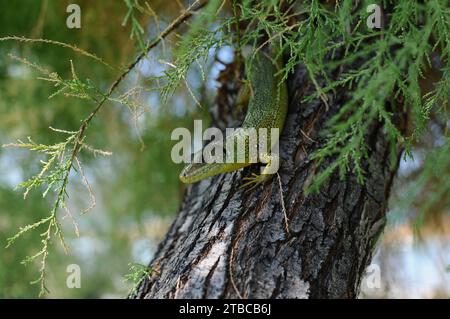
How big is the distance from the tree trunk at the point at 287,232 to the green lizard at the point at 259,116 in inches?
1.2

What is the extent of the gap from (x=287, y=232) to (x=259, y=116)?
449 millimetres

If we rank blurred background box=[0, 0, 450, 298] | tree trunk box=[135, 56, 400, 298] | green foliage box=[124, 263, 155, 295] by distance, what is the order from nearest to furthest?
1. tree trunk box=[135, 56, 400, 298]
2. green foliage box=[124, 263, 155, 295]
3. blurred background box=[0, 0, 450, 298]

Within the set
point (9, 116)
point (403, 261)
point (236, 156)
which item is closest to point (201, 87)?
point (236, 156)

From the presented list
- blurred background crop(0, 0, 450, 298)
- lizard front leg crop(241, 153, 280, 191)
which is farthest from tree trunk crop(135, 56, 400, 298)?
blurred background crop(0, 0, 450, 298)

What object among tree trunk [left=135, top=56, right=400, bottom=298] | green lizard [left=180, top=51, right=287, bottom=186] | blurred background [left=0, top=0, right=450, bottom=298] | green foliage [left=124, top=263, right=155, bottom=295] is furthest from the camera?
blurred background [left=0, top=0, right=450, bottom=298]

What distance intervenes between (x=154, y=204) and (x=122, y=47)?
2.18 ft

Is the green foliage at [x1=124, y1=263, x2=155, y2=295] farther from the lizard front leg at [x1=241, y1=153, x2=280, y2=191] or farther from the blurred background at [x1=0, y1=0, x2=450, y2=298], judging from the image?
the blurred background at [x1=0, y1=0, x2=450, y2=298]

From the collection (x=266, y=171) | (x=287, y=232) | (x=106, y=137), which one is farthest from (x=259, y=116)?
(x=106, y=137)

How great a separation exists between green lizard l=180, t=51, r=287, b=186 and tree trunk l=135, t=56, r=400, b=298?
0.03 meters

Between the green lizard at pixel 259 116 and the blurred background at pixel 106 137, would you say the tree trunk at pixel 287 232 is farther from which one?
the blurred background at pixel 106 137

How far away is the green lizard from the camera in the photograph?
1487mm

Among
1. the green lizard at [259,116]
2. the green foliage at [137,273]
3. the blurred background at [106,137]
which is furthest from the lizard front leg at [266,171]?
the blurred background at [106,137]

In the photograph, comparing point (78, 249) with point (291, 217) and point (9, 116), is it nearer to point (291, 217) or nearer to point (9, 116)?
point (9, 116)

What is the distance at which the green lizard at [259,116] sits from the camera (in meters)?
1.49
